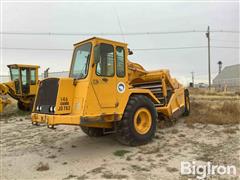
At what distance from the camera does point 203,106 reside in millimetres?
13930

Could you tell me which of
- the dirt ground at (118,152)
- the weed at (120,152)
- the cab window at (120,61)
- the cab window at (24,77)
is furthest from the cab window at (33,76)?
the weed at (120,152)

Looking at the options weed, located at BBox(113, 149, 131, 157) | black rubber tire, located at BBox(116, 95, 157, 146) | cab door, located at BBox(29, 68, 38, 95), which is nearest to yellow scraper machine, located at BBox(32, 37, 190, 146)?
black rubber tire, located at BBox(116, 95, 157, 146)

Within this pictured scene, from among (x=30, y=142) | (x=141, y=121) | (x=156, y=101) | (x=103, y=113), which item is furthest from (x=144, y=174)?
(x=30, y=142)

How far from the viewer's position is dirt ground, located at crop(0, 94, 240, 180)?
652 cm

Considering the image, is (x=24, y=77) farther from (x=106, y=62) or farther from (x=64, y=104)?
(x=64, y=104)

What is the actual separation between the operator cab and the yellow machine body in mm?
10422

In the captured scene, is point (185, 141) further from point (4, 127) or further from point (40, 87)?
point (4, 127)

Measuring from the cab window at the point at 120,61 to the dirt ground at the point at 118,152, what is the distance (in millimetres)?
1926

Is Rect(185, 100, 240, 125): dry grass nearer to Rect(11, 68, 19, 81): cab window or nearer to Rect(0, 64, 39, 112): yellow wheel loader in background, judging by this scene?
Rect(0, 64, 39, 112): yellow wheel loader in background

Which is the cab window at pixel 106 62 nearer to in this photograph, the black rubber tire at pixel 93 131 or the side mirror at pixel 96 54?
the side mirror at pixel 96 54

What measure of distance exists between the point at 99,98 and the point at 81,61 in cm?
124

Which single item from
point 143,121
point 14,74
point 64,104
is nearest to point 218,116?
point 143,121

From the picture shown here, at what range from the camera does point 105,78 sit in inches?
295

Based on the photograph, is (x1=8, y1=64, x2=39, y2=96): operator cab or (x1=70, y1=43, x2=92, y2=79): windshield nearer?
(x1=70, y1=43, x2=92, y2=79): windshield
